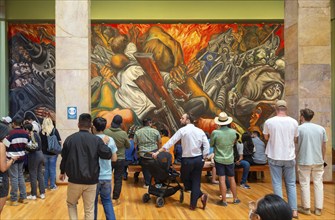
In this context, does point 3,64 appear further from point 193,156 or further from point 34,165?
point 193,156

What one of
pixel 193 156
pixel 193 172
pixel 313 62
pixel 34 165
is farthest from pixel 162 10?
pixel 193 172

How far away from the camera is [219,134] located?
23.1 ft

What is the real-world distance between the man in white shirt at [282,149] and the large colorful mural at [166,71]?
7.29 metres

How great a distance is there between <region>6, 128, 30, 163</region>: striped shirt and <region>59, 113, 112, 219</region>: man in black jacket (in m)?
2.66

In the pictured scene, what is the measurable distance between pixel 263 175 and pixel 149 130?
14.5 ft

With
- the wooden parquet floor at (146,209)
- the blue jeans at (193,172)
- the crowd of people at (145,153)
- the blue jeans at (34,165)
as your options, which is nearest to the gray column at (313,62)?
the wooden parquet floor at (146,209)

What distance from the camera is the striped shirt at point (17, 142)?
6679mm

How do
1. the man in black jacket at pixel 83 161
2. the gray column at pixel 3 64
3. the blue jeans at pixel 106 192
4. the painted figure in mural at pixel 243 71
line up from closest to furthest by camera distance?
the man in black jacket at pixel 83 161, the blue jeans at pixel 106 192, the gray column at pixel 3 64, the painted figure in mural at pixel 243 71

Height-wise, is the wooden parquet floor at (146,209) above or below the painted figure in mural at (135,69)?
below

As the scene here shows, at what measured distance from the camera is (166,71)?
13398mm

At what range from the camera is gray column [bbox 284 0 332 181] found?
30.9ft

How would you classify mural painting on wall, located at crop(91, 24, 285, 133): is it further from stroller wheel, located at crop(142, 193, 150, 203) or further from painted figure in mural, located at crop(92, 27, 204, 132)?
stroller wheel, located at crop(142, 193, 150, 203)

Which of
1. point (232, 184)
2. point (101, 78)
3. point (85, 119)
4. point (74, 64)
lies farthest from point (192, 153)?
point (101, 78)

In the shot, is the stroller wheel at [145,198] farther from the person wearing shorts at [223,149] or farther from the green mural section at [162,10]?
the green mural section at [162,10]
